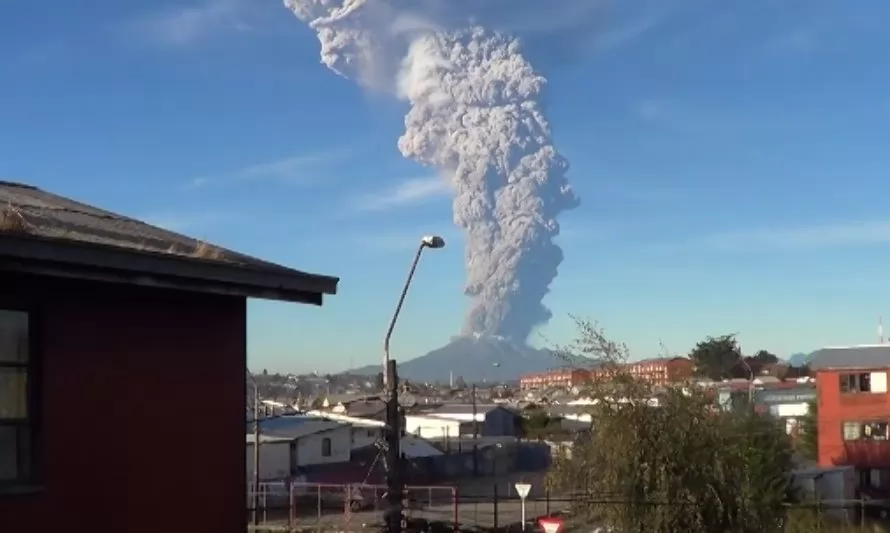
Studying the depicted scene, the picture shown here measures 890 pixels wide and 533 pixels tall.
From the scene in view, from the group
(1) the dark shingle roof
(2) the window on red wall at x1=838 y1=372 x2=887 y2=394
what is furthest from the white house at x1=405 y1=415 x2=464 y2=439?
(1) the dark shingle roof

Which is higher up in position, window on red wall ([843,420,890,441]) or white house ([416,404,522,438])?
window on red wall ([843,420,890,441])

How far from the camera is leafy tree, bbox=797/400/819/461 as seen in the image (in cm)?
7181

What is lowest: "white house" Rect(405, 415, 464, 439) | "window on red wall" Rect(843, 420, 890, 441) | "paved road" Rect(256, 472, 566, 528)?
"paved road" Rect(256, 472, 566, 528)

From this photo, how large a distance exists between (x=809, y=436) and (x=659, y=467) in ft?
165

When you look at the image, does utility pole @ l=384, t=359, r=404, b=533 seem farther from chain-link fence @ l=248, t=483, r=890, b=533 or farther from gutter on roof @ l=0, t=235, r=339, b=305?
gutter on roof @ l=0, t=235, r=339, b=305

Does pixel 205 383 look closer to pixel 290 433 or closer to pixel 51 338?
pixel 51 338

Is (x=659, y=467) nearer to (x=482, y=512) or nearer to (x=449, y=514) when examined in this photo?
(x=449, y=514)

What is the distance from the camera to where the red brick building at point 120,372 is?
7.64m

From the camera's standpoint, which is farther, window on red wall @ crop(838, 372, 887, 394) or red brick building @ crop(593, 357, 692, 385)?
window on red wall @ crop(838, 372, 887, 394)

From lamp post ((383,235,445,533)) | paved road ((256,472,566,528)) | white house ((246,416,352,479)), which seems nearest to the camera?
lamp post ((383,235,445,533))

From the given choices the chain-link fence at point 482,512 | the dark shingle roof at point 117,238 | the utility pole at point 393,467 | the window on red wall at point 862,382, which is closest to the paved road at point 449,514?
the chain-link fence at point 482,512

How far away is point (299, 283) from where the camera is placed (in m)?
9.49

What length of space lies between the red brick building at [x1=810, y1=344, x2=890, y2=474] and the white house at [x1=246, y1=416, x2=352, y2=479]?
28.2 metres

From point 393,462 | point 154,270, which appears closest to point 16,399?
point 154,270
